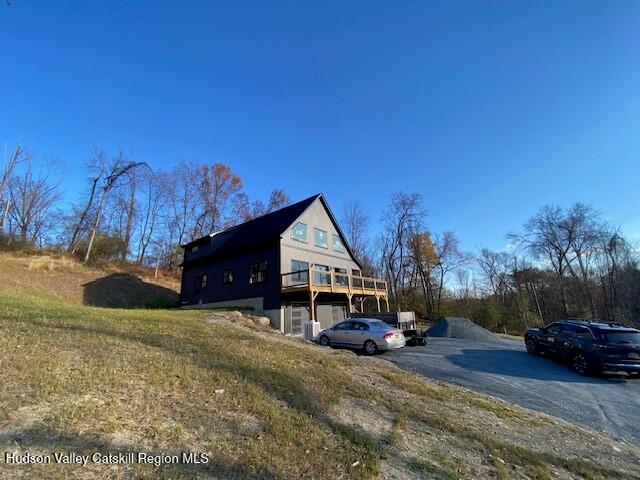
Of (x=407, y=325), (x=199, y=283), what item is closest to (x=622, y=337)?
(x=407, y=325)

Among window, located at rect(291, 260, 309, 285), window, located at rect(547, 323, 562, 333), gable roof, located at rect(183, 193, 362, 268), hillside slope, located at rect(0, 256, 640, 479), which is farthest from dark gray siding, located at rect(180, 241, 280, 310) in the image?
window, located at rect(547, 323, 562, 333)

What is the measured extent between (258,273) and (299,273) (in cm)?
266

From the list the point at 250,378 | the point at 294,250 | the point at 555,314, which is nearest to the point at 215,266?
the point at 294,250

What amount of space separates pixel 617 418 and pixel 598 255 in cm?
3627

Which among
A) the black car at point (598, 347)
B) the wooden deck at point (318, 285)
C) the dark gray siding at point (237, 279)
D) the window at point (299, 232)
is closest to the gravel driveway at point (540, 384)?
the black car at point (598, 347)

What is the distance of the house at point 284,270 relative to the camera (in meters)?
18.8

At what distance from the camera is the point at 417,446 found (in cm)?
443

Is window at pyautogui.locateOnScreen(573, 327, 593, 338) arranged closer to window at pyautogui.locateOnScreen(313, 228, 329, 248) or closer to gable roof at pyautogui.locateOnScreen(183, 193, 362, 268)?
gable roof at pyautogui.locateOnScreen(183, 193, 362, 268)

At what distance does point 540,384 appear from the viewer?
9602 millimetres

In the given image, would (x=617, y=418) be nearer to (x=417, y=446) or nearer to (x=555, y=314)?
(x=417, y=446)

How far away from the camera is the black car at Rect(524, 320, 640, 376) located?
33.5ft

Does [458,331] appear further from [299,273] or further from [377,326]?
[299,273]

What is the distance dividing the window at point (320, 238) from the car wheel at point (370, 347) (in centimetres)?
1020

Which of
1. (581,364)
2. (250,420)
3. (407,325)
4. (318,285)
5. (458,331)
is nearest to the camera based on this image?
(250,420)
